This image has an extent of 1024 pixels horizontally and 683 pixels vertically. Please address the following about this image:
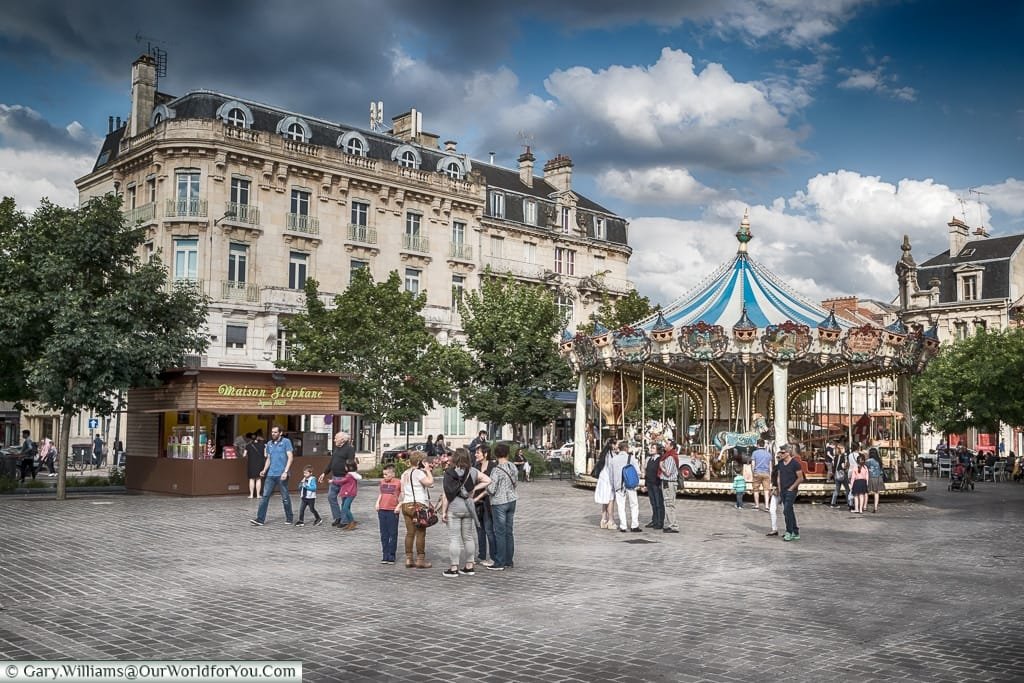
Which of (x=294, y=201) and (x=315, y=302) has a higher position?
(x=294, y=201)

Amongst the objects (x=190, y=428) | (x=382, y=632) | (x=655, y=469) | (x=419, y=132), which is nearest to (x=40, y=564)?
(x=382, y=632)

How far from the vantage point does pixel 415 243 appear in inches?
1946

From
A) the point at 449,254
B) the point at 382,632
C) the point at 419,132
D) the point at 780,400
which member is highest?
the point at 419,132

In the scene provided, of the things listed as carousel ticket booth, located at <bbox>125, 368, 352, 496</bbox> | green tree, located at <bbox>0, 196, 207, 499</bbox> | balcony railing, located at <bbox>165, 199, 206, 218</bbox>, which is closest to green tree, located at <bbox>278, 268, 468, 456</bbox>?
balcony railing, located at <bbox>165, 199, 206, 218</bbox>

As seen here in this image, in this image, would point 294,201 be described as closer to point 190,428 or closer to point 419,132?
point 419,132

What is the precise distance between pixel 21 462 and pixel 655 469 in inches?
802

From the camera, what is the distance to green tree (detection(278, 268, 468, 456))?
36.7 m

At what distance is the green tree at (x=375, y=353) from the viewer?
36.7 m

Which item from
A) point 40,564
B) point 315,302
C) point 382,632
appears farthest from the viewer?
point 315,302

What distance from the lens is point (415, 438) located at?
159 ft

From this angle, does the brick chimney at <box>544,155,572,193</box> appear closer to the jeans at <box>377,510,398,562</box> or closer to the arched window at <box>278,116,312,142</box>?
the arched window at <box>278,116,312,142</box>

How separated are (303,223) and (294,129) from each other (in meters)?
4.68

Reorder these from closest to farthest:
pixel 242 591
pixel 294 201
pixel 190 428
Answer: pixel 242 591, pixel 190 428, pixel 294 201

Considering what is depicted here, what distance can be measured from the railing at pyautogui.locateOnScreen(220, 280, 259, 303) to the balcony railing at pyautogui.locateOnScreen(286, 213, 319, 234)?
3483 mm
